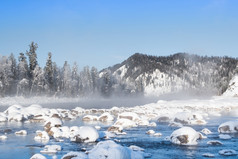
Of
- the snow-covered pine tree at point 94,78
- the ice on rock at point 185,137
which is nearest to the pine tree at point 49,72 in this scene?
the snow-covered pine tree at point 94,78

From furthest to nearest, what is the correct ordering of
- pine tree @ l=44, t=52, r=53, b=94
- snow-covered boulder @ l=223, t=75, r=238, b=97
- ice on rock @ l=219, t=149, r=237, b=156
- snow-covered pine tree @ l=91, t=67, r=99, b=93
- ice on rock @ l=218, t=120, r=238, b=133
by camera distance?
1. snow-covered pine tree @ l=91, t=67, r=99, b=93
2. snow-covered boulder @ l=223, t=75, r=238, b=97
3. pine tree @ l=44, t=52, r=53, b=94
4. ice on rock @ l=218, t=120, r=238, b=133
5. ice on rock @ l=219, t=149, r=237, b=156

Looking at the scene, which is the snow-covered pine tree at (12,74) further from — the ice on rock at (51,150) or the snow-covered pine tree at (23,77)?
the ice on rock at (51,150)

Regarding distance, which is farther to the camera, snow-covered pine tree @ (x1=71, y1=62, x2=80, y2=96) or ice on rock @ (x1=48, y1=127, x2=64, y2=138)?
snow-covered pine tree @ (x1=71, y1=62, x2=80, y2=96)

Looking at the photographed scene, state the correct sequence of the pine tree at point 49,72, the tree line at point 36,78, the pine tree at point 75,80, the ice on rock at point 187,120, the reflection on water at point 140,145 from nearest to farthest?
the reflection on water at point 140,145, the ice on rock at point 187,120, the tree line at point 36,78, the pine tree at point 49,72, the pine tree at point 75,80

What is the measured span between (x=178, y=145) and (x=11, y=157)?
11.9m

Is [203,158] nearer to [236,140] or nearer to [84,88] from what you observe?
[236,140]

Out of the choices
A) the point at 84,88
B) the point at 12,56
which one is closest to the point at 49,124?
the point at 12,56

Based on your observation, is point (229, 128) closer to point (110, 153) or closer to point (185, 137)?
point (185, 137)

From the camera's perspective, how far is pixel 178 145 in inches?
842

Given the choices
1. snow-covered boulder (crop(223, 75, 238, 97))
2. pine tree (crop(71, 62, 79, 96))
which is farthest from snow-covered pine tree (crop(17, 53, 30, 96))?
snow-covered boulder (crop(223, 75, 238, 97))

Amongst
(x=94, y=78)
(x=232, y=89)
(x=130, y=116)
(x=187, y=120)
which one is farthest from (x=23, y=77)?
(x=232, y=89)

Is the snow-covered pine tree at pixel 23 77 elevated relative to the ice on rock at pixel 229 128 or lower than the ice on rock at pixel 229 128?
elevated

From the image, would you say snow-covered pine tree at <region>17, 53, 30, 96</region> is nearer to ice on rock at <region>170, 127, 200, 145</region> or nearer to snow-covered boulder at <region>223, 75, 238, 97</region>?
ice on rock at <region>170, 127, 200, 145</region>

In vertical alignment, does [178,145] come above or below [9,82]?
below
